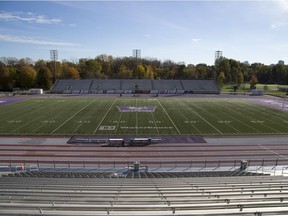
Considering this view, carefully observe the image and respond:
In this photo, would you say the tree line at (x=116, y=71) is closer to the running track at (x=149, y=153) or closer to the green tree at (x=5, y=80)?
the green tree at (x=5, y=80)

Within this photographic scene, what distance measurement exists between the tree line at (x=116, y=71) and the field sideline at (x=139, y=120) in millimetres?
38466

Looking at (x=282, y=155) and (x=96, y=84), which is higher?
(x=96, y=84)

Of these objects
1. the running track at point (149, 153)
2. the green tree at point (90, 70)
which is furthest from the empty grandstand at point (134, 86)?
the running track at point (149, 153)

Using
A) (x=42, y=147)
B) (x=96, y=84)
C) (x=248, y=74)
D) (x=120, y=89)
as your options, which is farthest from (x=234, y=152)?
(x=248, y=74)

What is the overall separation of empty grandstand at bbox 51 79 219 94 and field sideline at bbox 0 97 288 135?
25.3 m

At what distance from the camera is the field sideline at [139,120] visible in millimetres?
29188

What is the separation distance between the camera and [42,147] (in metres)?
23.7

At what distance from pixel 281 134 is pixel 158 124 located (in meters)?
13.8

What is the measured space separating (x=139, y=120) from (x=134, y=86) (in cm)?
3905

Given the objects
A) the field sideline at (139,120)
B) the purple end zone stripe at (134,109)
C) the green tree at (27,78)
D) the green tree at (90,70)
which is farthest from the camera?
the green tree at (90,70)

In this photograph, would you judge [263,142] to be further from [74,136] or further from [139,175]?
[74,136]

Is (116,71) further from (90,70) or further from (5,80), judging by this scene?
(5,80)

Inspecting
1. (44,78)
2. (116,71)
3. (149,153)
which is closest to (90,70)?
(116,71)

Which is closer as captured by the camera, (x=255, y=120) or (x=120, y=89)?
(x=255, y=120)
